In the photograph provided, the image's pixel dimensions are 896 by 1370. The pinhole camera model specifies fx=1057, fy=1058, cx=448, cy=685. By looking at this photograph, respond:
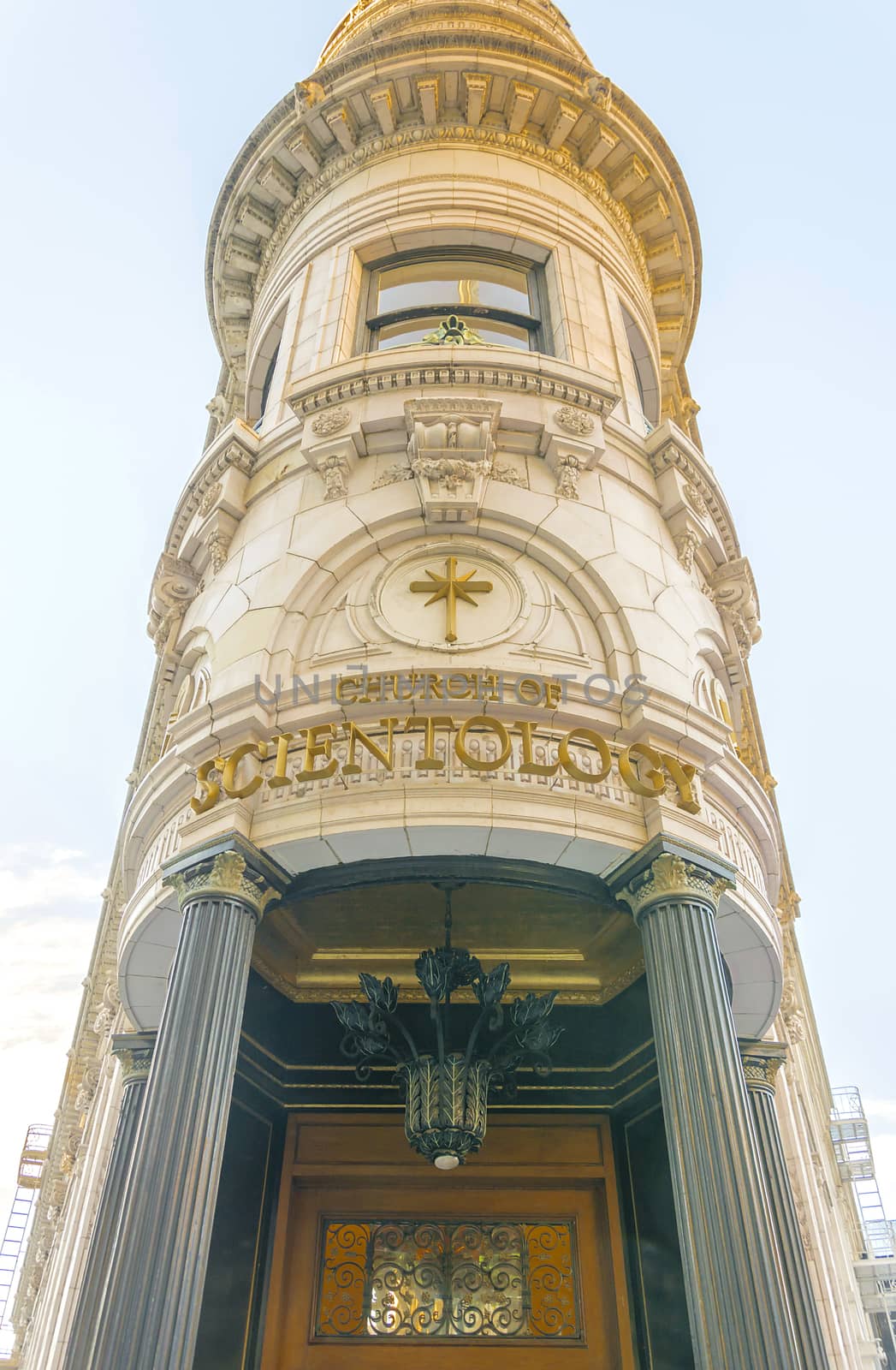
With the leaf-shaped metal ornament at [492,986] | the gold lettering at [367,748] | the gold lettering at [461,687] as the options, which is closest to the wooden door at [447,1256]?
the leaf-shaped metal ornament at [492,986]

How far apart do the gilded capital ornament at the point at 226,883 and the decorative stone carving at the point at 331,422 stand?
5.68 meters

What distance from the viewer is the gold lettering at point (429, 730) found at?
942cm

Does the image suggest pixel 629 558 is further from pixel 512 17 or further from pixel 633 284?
pixel 512 17

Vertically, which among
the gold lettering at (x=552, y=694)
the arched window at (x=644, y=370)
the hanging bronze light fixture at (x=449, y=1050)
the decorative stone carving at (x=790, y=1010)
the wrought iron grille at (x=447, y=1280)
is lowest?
the wrought iron grille at (x=447, y=1280)

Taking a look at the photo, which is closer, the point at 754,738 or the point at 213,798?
the point at 213,798

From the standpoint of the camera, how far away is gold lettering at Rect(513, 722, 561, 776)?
9430mm

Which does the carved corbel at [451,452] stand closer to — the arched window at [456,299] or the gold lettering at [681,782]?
the arched window at [456,299]

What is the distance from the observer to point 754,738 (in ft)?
68.3

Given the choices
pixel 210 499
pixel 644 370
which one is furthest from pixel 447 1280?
pixel 644 370

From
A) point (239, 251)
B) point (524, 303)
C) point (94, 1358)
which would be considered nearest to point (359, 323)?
point (524, 303)

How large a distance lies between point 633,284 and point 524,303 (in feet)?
9.00

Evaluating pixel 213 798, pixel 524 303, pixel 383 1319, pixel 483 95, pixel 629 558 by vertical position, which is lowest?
pixel 383 1319

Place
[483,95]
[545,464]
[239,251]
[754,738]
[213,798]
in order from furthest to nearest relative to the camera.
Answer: [754,738] → [239,251] → [483,95] → [545,464] → [213,798]

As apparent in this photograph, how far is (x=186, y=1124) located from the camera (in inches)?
318
